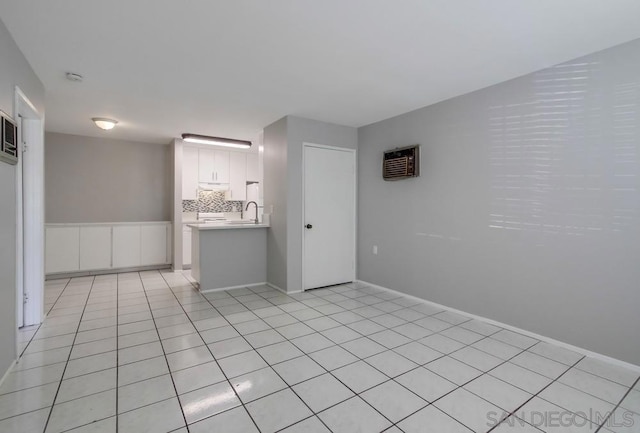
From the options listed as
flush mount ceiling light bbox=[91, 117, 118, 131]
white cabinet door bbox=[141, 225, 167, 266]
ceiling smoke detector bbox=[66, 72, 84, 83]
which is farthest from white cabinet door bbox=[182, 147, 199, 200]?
ceiling smoke detector bbox=[66, 72, 84, 83]

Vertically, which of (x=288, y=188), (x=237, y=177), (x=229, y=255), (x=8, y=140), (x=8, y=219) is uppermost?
(x=237, y=177)

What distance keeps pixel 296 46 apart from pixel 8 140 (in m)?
2.17

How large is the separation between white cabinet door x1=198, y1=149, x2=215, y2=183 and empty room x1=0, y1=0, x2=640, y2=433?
5.07 feet

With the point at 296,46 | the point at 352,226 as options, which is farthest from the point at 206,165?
the point at 296,46

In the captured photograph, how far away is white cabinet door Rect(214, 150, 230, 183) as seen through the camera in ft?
20.9

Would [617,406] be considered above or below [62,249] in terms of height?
below

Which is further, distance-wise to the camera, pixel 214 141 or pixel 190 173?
pixel 190 173

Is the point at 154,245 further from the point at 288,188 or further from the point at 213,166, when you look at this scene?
the point at 288,188

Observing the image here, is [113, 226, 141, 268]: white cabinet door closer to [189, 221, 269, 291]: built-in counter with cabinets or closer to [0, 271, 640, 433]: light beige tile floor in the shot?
[189, 221, 269, 291]: built-in counter with cabinets

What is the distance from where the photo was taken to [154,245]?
584 centimetres

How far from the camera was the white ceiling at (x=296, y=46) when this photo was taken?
200 cm

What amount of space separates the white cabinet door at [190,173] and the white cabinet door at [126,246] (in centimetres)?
109

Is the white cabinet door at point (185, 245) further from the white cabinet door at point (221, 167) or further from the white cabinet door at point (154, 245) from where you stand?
the white cabinet door at point (221, 167)

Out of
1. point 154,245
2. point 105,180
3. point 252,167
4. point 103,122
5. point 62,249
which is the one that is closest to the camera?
point 103,122
